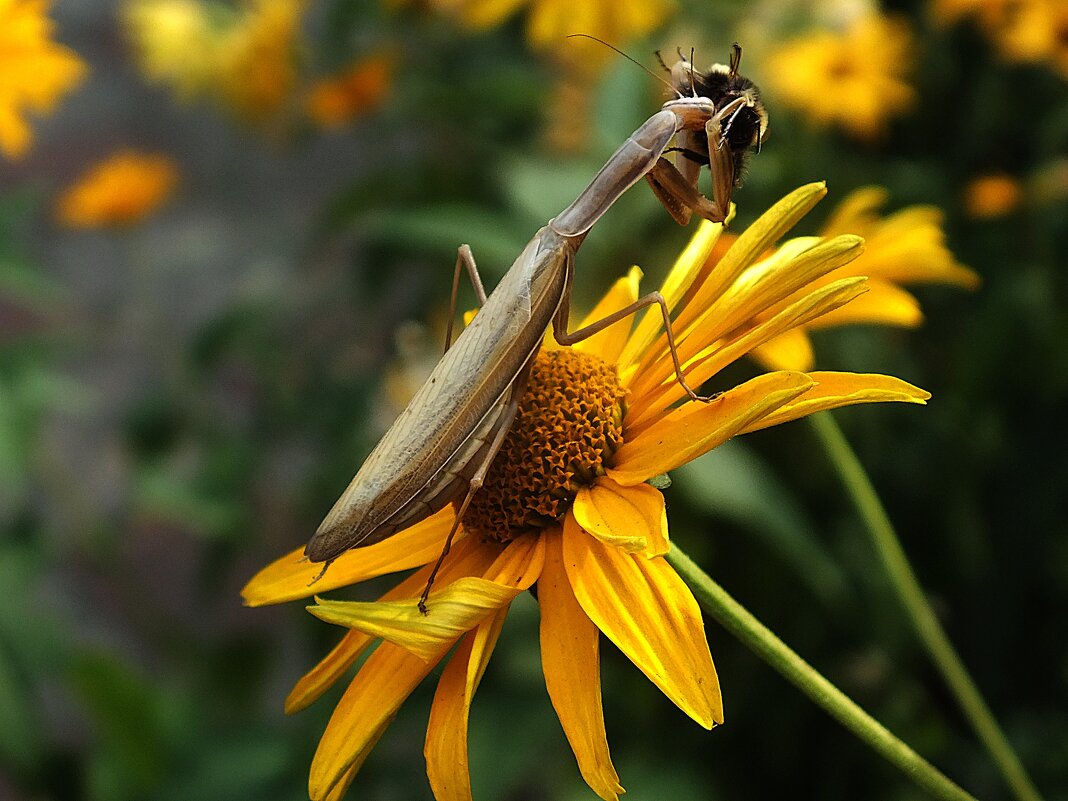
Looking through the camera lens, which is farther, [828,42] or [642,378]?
[828,42]

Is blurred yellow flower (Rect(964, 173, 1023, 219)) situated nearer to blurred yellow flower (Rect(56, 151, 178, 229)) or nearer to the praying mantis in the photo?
the praying mantis

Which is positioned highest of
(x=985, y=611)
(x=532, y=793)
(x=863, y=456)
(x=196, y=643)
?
(x=863, y=456)

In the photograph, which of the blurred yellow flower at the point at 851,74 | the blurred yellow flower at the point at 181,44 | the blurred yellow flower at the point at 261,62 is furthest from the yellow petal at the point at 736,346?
the blurred yellow flower at the point at 181,44

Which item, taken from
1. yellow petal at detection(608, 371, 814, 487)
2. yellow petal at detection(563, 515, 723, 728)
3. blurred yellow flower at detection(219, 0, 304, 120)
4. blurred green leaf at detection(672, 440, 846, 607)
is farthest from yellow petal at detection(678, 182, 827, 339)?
blurred yellow flower at detection(219, 0, 304, 120)

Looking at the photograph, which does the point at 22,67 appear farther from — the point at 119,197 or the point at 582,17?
the point at 119,197

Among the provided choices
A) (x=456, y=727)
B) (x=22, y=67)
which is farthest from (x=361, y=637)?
(x=22, y=67)

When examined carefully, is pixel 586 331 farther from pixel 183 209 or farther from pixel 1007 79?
pixel 183 209

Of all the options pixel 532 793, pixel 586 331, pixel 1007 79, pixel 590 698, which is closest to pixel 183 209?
pixel 532 793
